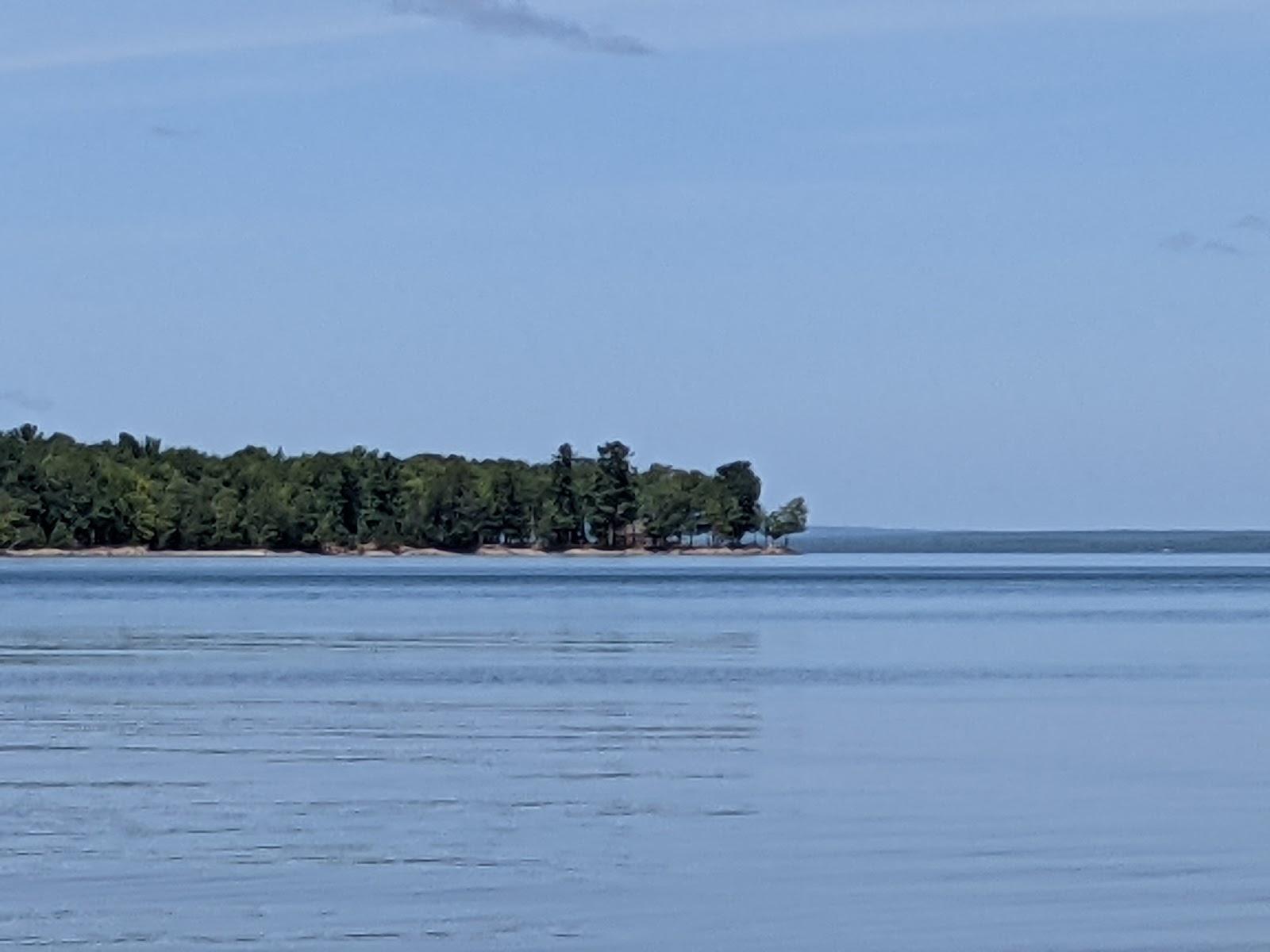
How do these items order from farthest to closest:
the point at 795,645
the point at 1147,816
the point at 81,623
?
the point at 81,623
the point at 795,645
the point at 1147,816

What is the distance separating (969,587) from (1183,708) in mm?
92689

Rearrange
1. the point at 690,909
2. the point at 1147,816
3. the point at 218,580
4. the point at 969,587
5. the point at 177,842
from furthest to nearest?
1. the point at 218,580
2. the point at 969,587
3. the point at 1147,816
4. the point at 177,842
5. the point at 690,909

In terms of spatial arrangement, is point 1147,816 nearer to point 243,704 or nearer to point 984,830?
point 984,830

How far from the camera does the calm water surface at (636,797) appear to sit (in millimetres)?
18266

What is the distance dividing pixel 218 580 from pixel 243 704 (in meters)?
101

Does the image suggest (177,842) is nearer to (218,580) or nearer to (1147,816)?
(1147,816)

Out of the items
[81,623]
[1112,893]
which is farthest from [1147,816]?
[81,623]

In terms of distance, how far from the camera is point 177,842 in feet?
71.2

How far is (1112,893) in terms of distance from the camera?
19.4 meters

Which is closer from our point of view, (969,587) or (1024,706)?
(1024,706)

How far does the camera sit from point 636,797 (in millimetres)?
25578

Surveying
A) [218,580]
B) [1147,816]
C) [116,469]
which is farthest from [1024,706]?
[116,469]

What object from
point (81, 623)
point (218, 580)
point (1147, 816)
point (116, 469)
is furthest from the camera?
point (116, 469)

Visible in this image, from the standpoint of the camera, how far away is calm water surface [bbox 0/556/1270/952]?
1827 centimetres
